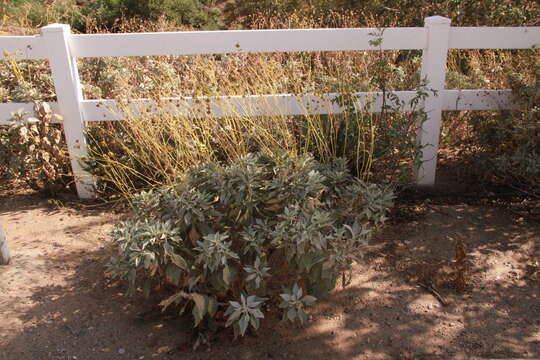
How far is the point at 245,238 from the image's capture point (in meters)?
2.75

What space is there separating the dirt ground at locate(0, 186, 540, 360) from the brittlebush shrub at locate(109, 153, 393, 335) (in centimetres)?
20

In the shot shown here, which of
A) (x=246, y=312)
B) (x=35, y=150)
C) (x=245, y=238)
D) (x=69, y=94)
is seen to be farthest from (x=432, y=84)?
(x=35, y=150)

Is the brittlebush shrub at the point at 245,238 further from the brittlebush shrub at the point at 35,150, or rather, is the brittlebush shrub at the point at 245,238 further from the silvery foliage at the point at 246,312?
the brittlebush shrub at the point at 35,150

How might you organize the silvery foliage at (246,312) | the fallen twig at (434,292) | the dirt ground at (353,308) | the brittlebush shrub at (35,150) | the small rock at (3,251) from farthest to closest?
the brittlebush shrub at (35,150) < the small rock at (3,251) < the fallen twig at (434,292) < the dirt ground at (353,308) < the silvery foliage at (246,312)

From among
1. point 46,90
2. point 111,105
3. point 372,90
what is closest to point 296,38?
point 372,90

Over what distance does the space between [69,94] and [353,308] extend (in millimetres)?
3019

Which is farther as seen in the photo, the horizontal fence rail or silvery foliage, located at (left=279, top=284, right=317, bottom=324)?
the horizontal fence rail

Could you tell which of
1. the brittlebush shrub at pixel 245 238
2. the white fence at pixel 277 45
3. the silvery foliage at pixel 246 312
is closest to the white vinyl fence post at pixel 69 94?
the white fence at pixel 277 45

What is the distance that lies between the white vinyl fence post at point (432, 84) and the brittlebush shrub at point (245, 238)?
1.63m

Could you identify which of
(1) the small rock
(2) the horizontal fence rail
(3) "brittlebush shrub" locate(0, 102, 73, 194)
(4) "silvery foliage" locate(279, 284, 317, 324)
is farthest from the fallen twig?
(3) "brittlebush shrub" locate(0, 102, 73, 194)

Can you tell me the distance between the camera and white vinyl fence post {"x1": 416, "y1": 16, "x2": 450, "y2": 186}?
4332 mm

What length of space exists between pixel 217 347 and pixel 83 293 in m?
1.03

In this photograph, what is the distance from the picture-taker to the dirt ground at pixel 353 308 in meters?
2.90

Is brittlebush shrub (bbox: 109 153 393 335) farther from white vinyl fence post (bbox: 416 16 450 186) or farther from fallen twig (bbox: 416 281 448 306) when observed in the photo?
white vinyl fence post (bbox: 416 16 450 186)
